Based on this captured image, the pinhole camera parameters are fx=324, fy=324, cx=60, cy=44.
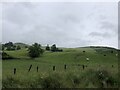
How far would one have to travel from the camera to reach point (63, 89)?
71.5 ft

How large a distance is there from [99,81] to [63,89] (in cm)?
399

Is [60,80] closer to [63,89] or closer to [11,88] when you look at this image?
[63,89]

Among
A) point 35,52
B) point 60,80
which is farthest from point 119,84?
point 35,52

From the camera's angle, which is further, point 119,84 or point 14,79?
point 119,84

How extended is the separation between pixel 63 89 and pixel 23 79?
2765mm

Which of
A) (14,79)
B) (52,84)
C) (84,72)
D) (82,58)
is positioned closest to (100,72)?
(84,72)

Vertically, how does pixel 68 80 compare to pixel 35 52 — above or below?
above

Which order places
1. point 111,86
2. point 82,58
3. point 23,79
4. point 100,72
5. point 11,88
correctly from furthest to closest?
1. point 82,58
2. point 100,72
3. point 111,86
4. point 23,79
5. point 11,88

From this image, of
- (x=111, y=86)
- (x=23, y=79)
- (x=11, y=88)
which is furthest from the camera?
(x=111, y=86)

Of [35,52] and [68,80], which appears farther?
[35,52]

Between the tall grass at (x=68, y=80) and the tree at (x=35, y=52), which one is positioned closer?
the tall grass at (x=68, y=80)

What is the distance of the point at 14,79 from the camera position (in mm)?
21312

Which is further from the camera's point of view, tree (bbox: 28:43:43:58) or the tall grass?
tree (bbox: 28:43:43:58)

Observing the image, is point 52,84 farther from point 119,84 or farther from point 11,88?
point 119,84
